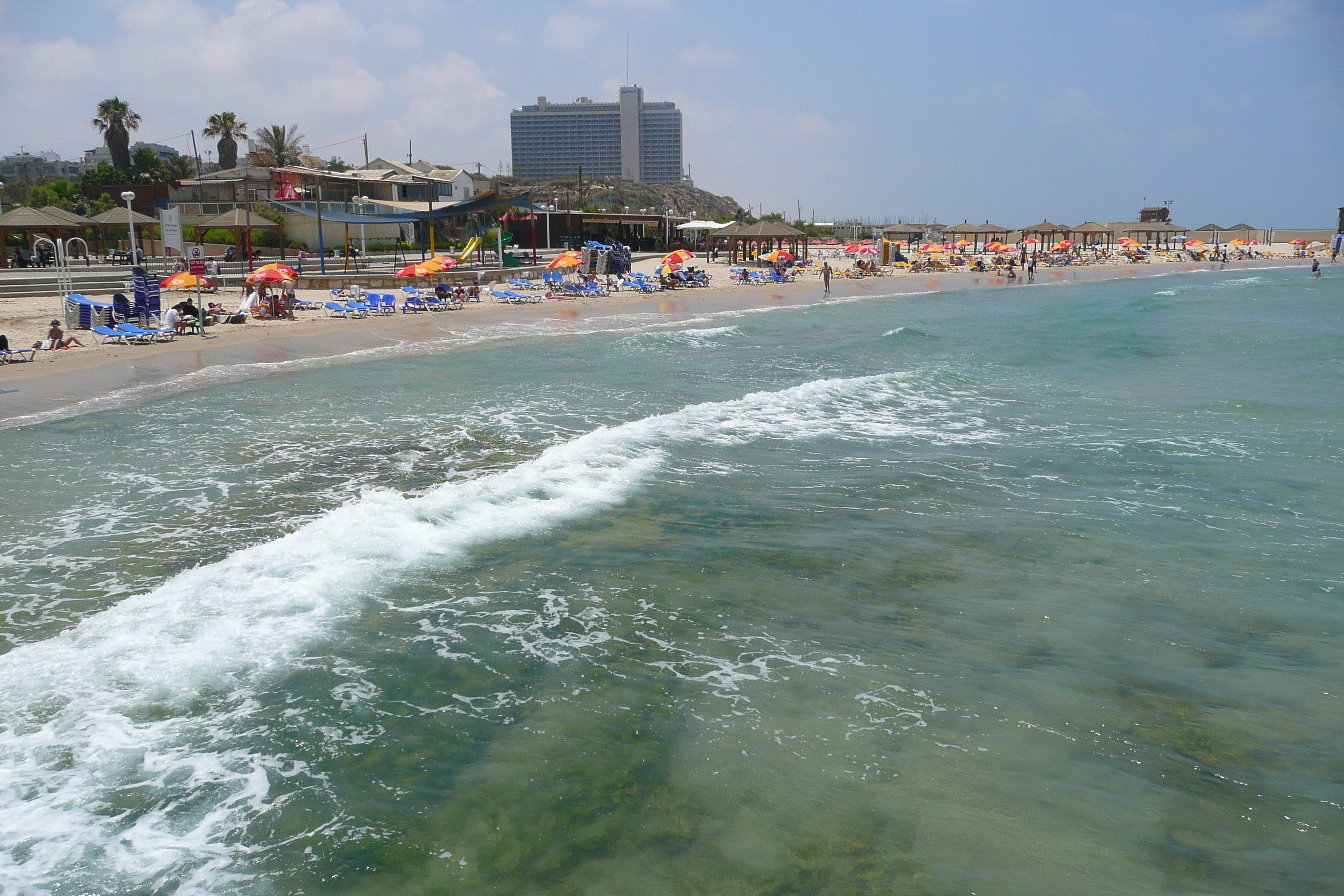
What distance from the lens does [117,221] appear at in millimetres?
32500

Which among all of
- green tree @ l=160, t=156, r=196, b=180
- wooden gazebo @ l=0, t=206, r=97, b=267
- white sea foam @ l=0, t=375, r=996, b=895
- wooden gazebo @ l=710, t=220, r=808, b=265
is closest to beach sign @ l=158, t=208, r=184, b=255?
white sea foam @ l=0, t=375, r=996, b=895

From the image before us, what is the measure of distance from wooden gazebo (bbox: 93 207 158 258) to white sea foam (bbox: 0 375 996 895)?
1055 inches

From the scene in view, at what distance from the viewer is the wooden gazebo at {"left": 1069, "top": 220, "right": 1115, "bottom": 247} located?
66.7 meters

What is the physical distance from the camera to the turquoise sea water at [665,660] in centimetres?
403

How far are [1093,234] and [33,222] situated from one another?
232 feet

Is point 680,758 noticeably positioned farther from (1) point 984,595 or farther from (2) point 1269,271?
(2) point 1269,271

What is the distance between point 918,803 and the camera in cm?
430

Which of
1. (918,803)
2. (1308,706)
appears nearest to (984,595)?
(1308,706)

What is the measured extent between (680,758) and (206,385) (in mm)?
13507

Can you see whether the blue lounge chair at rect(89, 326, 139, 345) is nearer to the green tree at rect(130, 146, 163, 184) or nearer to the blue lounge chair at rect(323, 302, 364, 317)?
the blue lounge chair at rect(323, 302, 364, 317)

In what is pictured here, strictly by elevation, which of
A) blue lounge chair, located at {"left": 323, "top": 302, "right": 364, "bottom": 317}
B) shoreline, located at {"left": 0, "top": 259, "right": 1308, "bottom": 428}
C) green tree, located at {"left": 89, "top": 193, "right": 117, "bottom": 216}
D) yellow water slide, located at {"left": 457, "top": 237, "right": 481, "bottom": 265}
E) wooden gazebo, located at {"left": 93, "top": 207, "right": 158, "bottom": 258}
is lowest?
shoreline, located at {"left": 0, "top": 259, "right": 1308, "bottom": 428}

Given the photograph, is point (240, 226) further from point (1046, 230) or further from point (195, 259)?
point (1046, 230)

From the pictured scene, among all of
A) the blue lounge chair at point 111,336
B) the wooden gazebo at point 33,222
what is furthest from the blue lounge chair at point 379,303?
the wooden gazebo at point 33,222

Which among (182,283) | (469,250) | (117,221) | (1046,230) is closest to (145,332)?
(182,283)
